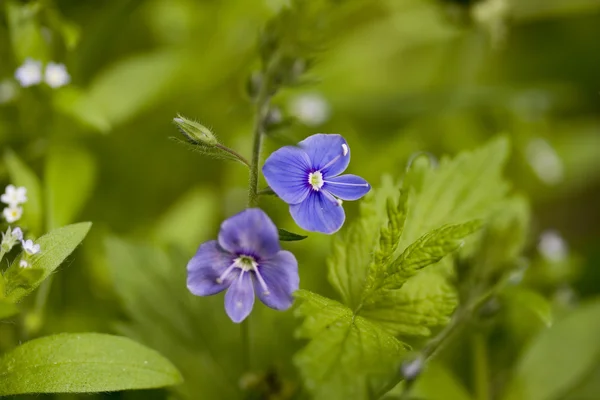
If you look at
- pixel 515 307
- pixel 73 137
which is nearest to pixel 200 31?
pixel 73 137

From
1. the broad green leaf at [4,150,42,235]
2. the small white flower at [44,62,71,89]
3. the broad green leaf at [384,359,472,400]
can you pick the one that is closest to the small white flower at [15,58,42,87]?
the small white flower at [44,62,71,89]

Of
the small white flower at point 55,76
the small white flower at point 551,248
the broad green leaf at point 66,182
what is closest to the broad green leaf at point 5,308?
the broad green leaf at point 66,182

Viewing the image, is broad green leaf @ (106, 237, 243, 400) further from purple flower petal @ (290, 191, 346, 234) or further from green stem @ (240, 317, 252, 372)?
purple flower petal @ (290, 191, 346, 234)

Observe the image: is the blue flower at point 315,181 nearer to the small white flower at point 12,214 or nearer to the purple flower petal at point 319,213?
the purple flower petal at point 319,213

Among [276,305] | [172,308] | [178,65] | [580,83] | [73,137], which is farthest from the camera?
[580,83]

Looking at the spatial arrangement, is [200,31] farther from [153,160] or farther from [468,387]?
[468,387]
